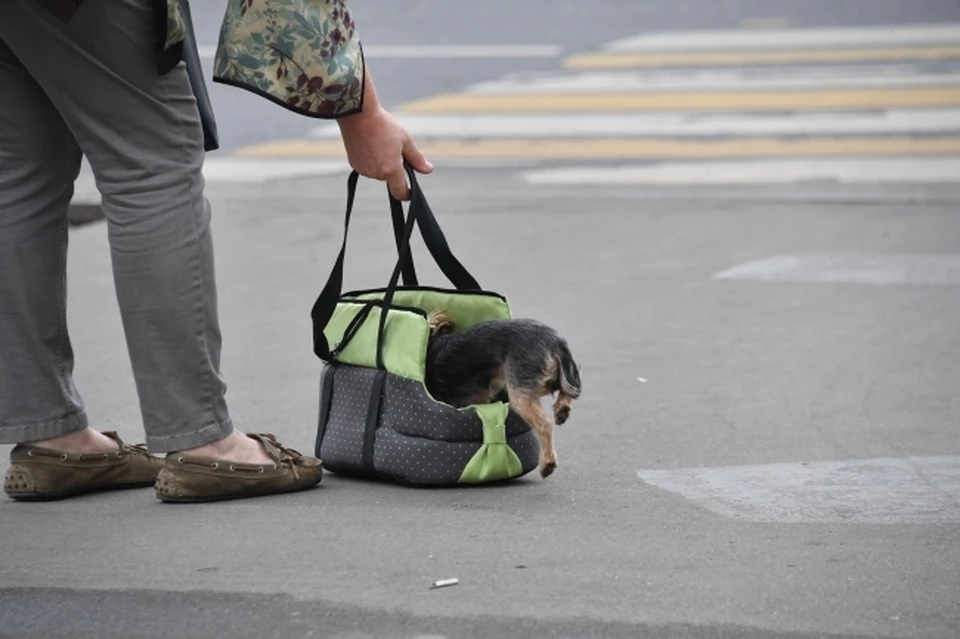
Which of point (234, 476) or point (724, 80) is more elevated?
point (724, 80)

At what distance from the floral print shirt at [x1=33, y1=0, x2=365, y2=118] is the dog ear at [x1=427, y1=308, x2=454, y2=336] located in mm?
646

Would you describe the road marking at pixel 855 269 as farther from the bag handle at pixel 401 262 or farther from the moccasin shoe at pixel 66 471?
the moccasin shoe at pixel 66 471

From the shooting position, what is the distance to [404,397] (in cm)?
405

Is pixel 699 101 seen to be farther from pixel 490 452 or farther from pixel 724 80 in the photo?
pixel 490 452

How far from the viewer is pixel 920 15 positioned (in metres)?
16.5

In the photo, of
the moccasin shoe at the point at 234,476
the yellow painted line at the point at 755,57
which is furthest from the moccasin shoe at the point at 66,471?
the yellow painted line at the point at 755,57

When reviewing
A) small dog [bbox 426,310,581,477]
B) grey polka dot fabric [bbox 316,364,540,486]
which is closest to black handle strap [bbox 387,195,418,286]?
small dog [bbox 426,310,581,477]

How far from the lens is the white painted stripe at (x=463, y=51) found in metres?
15.0

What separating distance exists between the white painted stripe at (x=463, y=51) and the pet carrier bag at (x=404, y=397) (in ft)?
35.2

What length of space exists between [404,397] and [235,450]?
41cm

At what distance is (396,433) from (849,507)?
102 centimetres

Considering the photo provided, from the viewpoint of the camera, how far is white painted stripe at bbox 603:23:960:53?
1478 centimetres

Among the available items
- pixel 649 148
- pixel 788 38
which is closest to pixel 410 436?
pixel 649 148

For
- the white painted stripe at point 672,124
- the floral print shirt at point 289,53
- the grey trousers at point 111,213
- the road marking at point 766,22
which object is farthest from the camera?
the road marking at point 766,22
